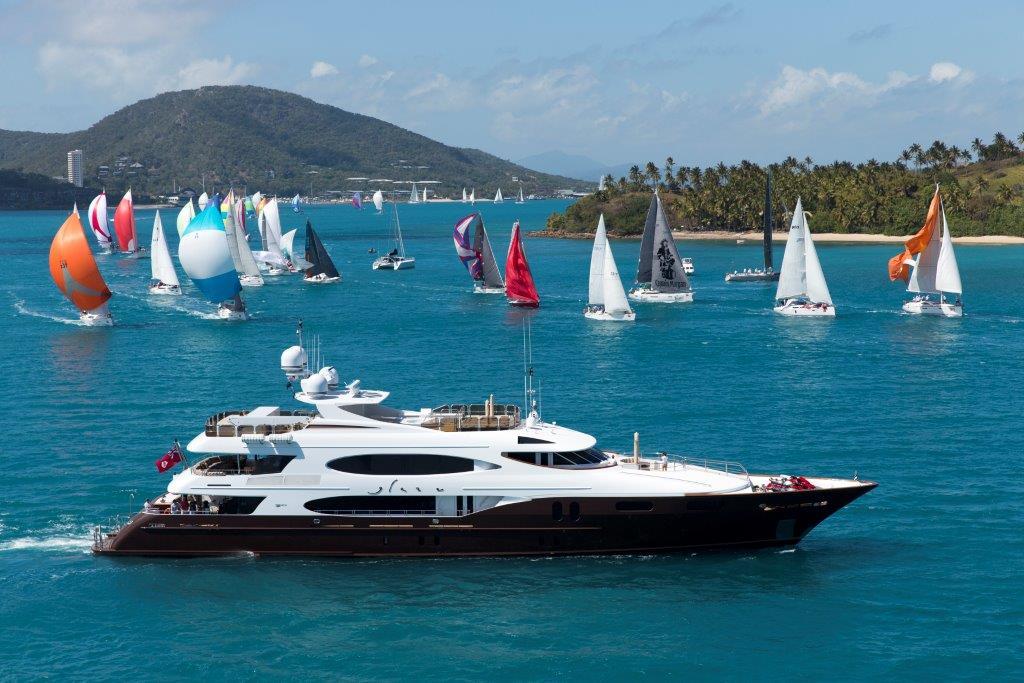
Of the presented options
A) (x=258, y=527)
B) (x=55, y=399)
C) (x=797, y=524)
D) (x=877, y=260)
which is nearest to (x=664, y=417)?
(x=797, y=524)

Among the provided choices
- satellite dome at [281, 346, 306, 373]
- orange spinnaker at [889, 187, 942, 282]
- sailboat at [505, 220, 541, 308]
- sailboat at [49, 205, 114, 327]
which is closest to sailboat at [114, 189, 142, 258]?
sailboat at [49, 205, 114, 327]

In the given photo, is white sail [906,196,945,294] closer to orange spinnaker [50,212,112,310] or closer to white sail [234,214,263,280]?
orange spinnaker [50,212,112,310]

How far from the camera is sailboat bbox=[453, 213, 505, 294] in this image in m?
115

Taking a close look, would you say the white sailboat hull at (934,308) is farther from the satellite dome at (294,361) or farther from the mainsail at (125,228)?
the mainsail at (125,228)

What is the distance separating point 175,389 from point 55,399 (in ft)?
20.0

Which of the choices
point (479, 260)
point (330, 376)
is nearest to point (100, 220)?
point (479, 260)

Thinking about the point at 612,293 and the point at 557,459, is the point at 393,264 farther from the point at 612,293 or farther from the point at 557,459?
the point at 557,459

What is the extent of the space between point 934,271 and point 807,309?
10871mm

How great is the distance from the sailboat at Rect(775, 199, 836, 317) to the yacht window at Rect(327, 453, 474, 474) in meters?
64.3

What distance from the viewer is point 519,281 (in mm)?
101812

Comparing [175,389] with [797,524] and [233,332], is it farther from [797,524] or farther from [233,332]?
[797,524]

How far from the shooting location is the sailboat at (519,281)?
4008 inches

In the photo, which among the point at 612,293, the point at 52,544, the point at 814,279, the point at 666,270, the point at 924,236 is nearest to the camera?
the point at 52,544

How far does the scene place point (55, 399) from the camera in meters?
61.8
